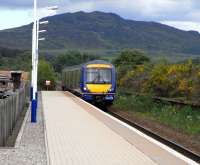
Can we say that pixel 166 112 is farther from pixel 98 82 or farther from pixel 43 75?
pixel 43 75

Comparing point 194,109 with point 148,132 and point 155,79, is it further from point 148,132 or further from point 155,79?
point 155,79

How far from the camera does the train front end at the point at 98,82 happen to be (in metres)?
40.0

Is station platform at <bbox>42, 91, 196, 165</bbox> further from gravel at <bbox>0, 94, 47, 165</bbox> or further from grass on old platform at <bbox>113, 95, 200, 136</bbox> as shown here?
grass on old platform at <bbox>113, 95, 200, 136</bbox>

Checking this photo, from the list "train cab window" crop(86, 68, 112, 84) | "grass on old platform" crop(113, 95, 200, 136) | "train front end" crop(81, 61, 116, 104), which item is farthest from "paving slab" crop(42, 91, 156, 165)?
"train cab window" crop(86, 68, 112, 84)

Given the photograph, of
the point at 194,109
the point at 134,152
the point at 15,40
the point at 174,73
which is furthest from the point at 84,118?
the point at 15,40

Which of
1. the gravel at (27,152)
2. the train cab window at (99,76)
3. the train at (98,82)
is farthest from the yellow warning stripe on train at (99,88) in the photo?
the gravel at (27,152)

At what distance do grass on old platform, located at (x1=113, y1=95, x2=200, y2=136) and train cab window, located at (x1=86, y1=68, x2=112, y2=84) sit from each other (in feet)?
6.81

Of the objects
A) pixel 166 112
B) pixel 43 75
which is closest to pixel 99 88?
pixel 166 112

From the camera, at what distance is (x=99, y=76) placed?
134 feet

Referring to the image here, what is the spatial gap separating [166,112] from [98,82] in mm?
10319

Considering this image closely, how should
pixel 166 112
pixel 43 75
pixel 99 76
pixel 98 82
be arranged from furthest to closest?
pixel 43 75 → pixel 99 76 → pixel 98 82 → pixel 166 112

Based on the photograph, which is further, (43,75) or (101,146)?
(43,75)

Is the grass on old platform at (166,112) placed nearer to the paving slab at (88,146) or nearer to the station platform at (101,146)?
the station platform at (101,146)

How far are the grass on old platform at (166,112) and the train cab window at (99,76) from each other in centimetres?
207
